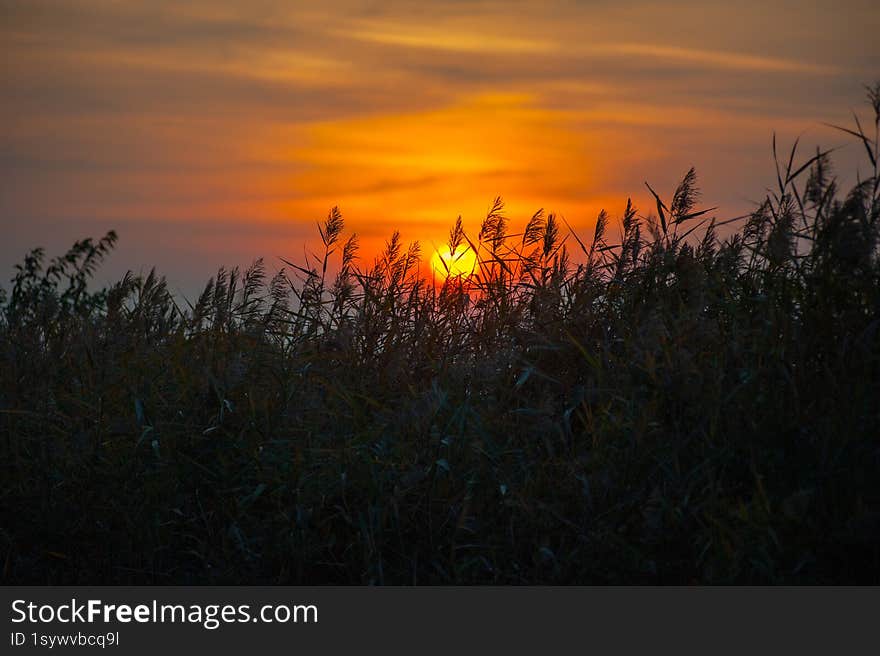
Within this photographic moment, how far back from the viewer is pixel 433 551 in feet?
12.7

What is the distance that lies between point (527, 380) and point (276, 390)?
3.85 ft

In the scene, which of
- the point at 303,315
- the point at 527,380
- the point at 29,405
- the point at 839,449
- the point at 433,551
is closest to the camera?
the point at 839,449

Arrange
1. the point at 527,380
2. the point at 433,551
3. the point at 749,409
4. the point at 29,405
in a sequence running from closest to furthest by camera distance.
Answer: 1. the point at 749,409
2. the point at 433,551
3. the point at 527,380
4. the point at 29,405

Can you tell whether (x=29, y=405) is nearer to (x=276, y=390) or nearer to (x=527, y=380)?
(x=276, y=390)

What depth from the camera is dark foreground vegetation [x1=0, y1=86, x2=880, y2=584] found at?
11.4 feet

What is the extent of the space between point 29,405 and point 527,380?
251 centimetres

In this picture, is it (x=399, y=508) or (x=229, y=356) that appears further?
(x=229, y=356)

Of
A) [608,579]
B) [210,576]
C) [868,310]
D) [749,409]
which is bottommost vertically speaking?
[608,579]

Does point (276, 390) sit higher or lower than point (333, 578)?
higher

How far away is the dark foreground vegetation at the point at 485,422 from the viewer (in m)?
3.46

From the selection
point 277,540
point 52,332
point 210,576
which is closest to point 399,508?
point 277,540

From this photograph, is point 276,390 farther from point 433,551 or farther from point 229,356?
point 433,551

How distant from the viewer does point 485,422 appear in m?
4.22

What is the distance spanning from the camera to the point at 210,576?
13.3 feet
